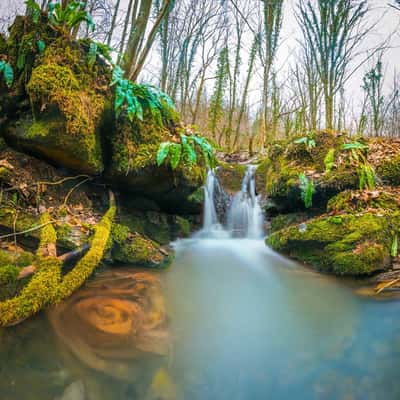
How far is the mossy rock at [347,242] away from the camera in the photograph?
10.4 feet

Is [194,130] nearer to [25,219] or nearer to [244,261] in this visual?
[244,261]

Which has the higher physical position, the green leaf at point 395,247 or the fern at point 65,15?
the fern at point 65,15

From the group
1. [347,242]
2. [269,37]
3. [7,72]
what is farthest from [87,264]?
[269,37]

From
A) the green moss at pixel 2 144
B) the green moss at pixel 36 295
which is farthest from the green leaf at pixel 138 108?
the green moss at pixel 36 295

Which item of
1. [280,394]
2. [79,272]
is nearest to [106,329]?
[79,272]

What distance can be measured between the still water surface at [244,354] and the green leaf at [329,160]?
2439 millimetres

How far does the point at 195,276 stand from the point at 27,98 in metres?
3.24

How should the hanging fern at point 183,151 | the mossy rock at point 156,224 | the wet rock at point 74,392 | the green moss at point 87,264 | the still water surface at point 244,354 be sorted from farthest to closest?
1. the mossy rock at point 156,224
2. the hanging fern at point 183,151
3. the green moss at point 87,264
4. the still water surface at point 244,354
5. the wet rock at point 74,392

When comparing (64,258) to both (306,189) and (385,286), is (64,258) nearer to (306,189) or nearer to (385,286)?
(385,286)

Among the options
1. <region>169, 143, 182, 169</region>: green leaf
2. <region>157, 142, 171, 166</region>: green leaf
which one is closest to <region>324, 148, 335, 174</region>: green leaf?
<region>169, 143, 182, 169</region>: green leaf

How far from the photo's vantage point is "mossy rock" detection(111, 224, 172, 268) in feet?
10.9

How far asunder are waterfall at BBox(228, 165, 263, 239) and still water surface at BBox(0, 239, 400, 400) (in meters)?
3.98

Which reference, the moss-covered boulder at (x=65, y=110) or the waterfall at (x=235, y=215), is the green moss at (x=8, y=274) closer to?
the moss-covered boulder at (x=65, y=110)

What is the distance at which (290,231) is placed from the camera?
423 cm
